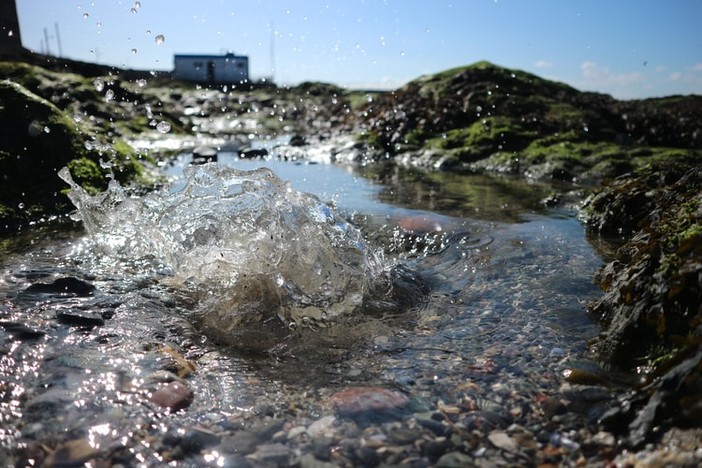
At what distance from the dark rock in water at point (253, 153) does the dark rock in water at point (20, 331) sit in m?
13.0

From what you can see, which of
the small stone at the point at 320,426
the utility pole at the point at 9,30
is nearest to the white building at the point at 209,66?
the utility pole at the point at 9,30

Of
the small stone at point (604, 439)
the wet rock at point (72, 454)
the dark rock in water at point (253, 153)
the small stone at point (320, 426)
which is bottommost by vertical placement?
the dark rock in water at point (253, 153)

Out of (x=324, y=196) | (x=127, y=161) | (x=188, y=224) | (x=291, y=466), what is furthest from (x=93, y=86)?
(x=291, y=466)

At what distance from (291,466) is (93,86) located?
19.8 meters

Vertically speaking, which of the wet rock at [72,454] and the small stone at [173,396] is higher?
the wet rock at [72,454]

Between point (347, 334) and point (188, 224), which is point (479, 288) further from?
point (188, 224)

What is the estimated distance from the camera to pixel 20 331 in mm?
3078

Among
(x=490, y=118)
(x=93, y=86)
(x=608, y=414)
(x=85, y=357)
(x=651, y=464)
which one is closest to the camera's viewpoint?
(x=651, y=464)

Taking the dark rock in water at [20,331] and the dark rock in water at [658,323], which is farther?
the dark rock in water at [20,331]

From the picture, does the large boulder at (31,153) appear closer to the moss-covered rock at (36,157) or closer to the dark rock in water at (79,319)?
the moss-covered rock at (36,157)

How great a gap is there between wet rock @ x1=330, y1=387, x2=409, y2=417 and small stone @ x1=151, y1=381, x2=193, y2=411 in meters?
0.72

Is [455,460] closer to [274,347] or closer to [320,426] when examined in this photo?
[320,426]

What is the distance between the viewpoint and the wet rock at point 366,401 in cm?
241

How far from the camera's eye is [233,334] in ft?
11.0
